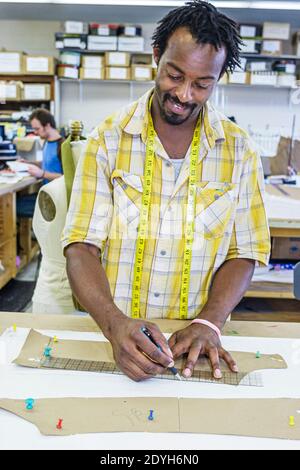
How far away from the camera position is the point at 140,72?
5.26 metres

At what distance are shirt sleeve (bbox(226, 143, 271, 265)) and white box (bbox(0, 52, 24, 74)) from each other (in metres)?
4.56

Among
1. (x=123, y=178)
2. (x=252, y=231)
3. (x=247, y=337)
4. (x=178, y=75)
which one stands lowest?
(x=247, y=337)

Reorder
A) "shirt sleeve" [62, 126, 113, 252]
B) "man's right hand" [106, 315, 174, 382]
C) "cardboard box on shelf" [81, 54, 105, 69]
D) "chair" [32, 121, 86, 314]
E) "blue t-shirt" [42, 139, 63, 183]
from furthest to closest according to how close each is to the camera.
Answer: "cardboard box on shelf" [81, 54, 105, 69]
"blue t-shirt" [42, 139, 63, 183]
"chair" [32, 121, 86, 314]
"shirt sleeve" [62, 126, 113, 252]
"man's right hand" [106, 315, 174, 382]

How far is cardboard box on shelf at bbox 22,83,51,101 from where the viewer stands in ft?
17.2

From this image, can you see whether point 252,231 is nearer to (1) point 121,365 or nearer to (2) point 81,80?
(1) point 121,365

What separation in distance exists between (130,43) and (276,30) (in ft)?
5.17

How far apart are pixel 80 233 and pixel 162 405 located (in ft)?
1.53

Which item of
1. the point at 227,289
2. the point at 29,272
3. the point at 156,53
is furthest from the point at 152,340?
the point at 29,272

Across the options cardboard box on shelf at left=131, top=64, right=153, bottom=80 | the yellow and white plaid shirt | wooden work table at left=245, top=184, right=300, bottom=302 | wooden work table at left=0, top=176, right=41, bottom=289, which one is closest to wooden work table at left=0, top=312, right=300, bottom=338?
the yellow and white plaid shirt

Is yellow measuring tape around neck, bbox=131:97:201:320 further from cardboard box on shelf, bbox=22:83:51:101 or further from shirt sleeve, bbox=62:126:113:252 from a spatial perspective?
A: cardboard box on shelf, bbox=22:83:51:101

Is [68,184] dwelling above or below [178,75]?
below

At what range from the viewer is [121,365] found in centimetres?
89

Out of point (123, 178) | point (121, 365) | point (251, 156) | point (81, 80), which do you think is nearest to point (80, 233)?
point (123, 178)

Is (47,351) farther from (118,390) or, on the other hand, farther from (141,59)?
(141,59)
